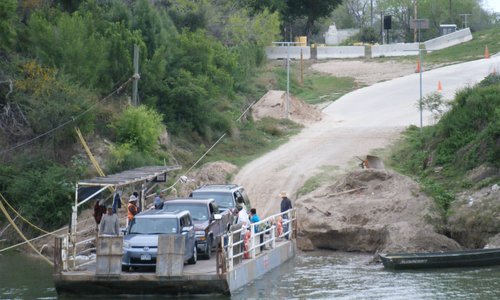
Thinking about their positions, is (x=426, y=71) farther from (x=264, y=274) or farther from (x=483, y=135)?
(x=264, y=274)

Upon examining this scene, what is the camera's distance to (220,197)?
112 feet

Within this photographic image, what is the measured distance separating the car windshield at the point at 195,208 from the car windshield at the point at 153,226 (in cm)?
234

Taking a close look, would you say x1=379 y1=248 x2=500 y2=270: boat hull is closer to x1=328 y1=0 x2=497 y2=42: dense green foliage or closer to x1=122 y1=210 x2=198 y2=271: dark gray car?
x1=122 y1=210 x2=198 y2=271: dark gray car

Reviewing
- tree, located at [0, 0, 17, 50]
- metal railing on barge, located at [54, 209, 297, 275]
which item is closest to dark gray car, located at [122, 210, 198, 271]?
metal railing on barge, located at [54, 209, 297, 275]

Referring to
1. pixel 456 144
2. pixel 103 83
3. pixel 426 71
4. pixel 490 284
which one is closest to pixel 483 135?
pixel 456 144

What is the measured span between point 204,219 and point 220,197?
4027 millimetres

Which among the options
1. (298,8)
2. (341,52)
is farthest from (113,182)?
(298,8)

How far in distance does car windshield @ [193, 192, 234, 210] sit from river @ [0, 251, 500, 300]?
2794 mm

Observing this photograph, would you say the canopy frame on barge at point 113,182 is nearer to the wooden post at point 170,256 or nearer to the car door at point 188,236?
A: the car door at point 188,236

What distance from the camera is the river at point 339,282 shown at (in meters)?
27.4

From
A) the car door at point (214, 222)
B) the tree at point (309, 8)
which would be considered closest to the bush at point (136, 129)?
the car door at point (214, 222)

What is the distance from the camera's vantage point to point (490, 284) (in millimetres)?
28844

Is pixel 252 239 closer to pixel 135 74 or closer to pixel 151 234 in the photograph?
pixel 151 234

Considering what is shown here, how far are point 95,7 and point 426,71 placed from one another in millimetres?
33176
